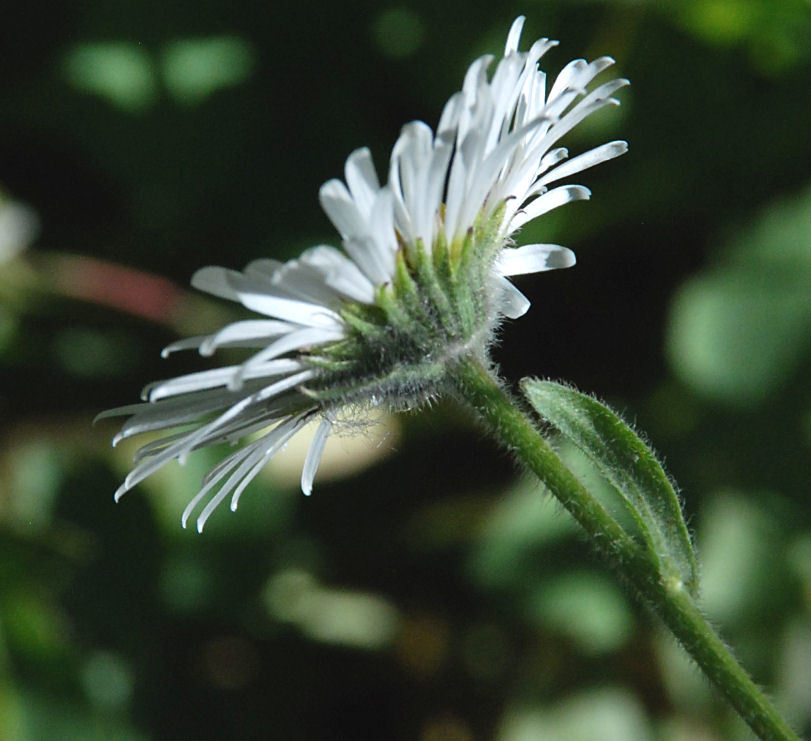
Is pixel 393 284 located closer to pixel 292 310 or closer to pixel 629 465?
pixel 292 310

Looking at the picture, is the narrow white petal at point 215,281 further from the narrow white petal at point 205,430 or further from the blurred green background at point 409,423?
the blurred green background at point 409,423

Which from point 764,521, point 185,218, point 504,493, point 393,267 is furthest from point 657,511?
point 185,218

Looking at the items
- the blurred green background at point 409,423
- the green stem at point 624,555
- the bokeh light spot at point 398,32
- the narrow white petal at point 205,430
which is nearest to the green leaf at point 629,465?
the green stem at point 624,555

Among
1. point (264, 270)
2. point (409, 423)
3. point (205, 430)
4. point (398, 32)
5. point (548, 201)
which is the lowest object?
point (205, 430)

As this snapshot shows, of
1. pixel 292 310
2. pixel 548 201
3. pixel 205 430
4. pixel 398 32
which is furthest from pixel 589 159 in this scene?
A: pixel 398 32

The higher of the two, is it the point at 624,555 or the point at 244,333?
the point at 244,333

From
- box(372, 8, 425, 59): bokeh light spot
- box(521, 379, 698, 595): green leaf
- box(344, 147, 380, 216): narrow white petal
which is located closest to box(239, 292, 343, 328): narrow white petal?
box(344, 147, 380, 216): narrow white petal

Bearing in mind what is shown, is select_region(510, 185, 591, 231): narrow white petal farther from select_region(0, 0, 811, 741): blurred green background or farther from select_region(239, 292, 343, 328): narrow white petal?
select_region(0, 0, 811, 741): blurred green background
